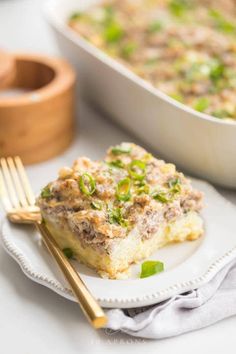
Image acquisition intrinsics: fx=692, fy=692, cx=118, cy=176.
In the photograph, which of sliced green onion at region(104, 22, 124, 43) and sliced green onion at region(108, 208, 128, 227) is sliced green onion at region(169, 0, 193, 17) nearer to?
sliced green onion at region(104, 22, 124, 43)

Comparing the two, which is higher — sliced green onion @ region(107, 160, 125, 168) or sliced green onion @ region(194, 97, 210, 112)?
sliced green onion @ region(107, 160, 125, 168)

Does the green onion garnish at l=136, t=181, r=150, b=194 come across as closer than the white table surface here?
No

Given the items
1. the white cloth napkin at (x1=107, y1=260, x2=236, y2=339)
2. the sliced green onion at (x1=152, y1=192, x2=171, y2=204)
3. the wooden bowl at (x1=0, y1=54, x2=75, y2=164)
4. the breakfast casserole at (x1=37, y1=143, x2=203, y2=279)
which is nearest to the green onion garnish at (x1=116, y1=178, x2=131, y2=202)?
the breakfast casserole at (x1=37, y1=143, x2=203, y2=279)

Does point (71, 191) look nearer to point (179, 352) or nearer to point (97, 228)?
point (97, 228)

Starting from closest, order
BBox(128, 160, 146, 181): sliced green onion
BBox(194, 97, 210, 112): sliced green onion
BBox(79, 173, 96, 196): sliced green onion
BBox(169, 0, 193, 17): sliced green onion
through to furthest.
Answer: BBox(79, 173, 96, 196): sliced green onion, BBox(128, 160, 146, 181): sliced green onion, BBox(194, 97, 210, 112): sliced green onion, BBox(169, 0, 193, 17): sliced green onion

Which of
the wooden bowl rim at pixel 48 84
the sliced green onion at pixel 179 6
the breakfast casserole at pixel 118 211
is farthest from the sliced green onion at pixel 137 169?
the sliced green onion at pixel 179 6

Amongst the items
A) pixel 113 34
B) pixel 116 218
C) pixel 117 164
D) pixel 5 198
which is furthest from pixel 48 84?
pixel 116 218

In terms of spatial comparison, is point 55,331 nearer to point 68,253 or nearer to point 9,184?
point 68,253
